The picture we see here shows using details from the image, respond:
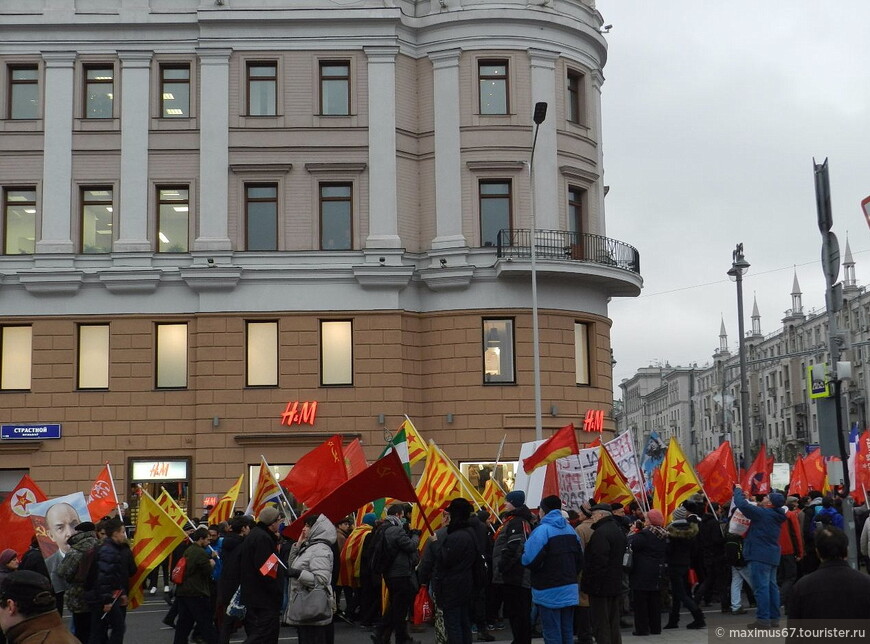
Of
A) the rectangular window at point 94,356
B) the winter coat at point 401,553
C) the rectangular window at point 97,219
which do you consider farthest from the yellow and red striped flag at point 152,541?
the rectangular window at point 97,219

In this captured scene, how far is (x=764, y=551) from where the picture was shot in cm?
1706

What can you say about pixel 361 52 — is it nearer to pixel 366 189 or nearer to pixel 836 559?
pixel 366 189

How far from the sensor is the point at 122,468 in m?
31.6

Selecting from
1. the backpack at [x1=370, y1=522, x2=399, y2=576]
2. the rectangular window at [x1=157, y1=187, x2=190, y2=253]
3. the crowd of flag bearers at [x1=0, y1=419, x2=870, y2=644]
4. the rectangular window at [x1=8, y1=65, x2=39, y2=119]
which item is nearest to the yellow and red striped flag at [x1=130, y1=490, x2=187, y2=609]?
the crowd of flag bearers at [x1=0, y1=419, x2=870, y2=644]

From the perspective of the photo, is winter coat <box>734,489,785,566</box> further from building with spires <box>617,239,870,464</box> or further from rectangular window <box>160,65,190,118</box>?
building with spires <box>617,239,870,464</box>

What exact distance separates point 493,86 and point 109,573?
74.1 feet

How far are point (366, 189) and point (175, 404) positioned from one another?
8.09 m

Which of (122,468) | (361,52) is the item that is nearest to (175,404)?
(122,468)

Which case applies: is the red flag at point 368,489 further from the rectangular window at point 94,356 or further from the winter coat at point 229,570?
the rectangular window at point 94,356

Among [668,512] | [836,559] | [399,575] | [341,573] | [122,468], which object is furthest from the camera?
[122,468]

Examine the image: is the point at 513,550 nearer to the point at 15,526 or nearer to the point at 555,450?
the point at 555,450

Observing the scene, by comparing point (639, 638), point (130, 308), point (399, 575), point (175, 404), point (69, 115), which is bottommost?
point (639, 638)

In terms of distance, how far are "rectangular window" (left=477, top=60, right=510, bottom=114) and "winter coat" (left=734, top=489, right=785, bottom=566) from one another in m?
18.4

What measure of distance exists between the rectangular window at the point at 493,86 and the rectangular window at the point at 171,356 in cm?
1080
